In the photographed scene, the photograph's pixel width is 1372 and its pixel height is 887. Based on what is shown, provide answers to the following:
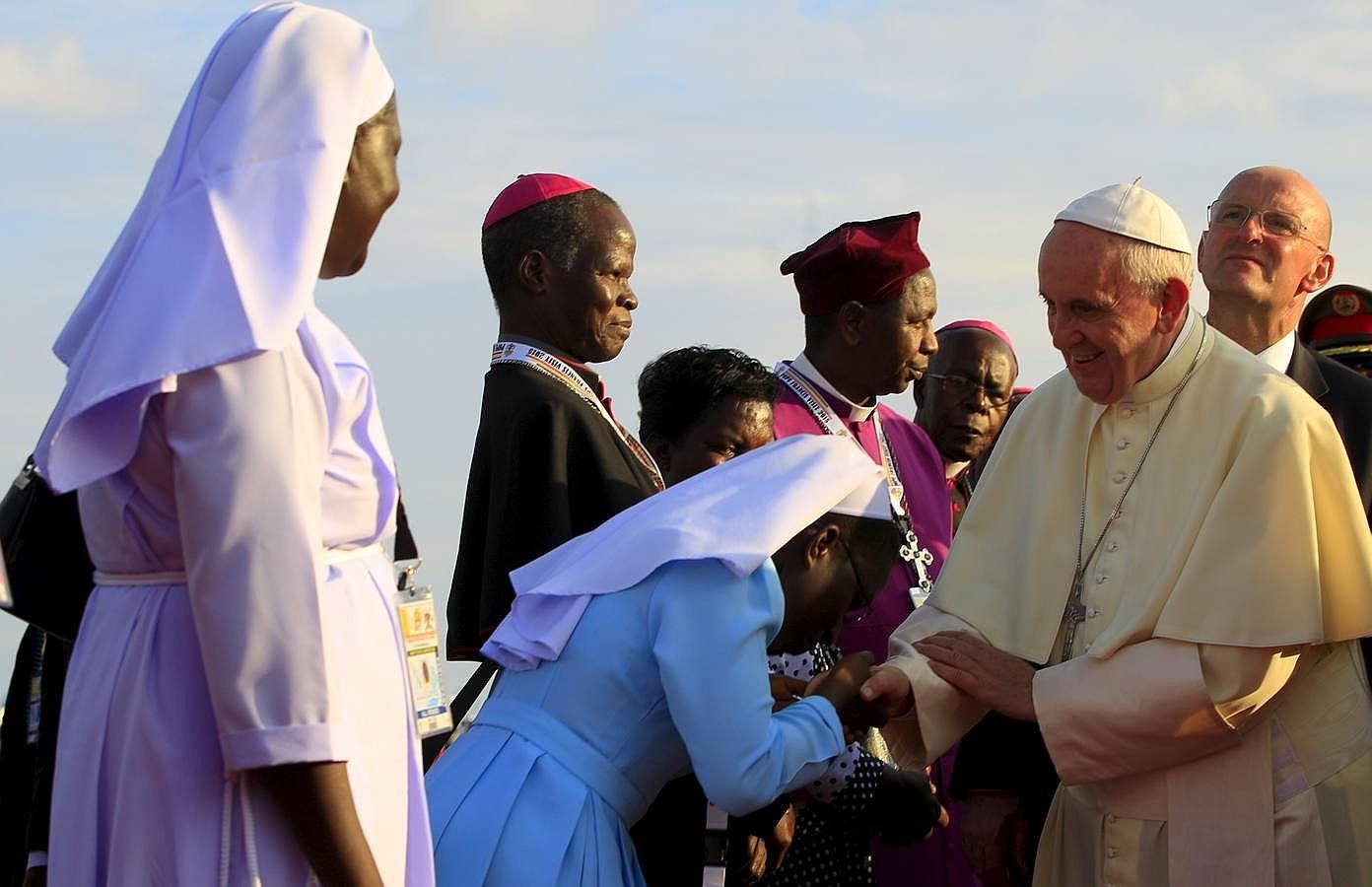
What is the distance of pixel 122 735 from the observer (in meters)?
2.53

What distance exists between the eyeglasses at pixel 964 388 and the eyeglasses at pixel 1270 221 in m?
1.93

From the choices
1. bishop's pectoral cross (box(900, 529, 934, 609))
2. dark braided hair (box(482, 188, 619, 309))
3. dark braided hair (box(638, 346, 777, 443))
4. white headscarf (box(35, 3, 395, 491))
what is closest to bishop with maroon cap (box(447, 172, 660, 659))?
dark braided hair (box(482, 188, 619, 309))

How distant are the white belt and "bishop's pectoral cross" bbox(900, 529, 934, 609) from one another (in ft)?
11.2

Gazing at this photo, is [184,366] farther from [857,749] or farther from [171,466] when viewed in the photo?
[857,749]

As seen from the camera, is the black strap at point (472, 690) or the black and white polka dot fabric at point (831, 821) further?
the black strap at point (472, 690)

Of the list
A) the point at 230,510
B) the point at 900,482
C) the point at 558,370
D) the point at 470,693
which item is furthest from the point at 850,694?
the point at 230,510

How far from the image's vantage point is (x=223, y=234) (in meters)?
2.47

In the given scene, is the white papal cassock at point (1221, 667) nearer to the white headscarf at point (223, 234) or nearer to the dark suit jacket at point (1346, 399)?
the dark suit jacket at point (1346, 399)

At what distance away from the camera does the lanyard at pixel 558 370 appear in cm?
536

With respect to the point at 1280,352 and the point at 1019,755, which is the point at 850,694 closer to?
the point at 1019,755

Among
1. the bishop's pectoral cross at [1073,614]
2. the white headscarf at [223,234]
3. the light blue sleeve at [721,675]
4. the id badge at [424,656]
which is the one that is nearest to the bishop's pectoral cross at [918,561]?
the bishop's pectoral cross at [1073,614]

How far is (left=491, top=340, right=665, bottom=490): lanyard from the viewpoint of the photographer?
536cm

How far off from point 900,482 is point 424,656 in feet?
10.4

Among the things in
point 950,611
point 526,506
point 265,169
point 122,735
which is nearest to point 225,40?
point 265,169
